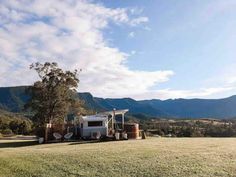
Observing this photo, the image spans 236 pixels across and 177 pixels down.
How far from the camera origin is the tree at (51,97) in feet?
192

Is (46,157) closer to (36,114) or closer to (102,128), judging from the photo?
(102,128)

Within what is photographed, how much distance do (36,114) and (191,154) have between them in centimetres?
3901

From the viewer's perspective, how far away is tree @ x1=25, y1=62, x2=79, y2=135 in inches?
2307

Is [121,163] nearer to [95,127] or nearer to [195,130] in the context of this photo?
[95,127]

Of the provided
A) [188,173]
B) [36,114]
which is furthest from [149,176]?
[36,114]

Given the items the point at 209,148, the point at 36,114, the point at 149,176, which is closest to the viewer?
the point at 149,176

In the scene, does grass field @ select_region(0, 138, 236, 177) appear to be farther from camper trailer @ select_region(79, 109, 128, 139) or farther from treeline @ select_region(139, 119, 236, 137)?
treeline @ select_region(139, 119, 236, 137)

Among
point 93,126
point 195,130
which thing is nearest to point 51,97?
point 93,126

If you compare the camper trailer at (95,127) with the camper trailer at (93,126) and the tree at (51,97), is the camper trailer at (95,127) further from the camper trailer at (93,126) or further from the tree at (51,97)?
the tree at (51,97)

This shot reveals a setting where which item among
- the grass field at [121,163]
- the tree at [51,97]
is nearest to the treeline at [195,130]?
the tree at [51,97]

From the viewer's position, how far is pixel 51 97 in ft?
194

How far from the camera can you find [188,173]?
19109mm

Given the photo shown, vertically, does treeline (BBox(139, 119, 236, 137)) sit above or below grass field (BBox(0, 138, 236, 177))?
above

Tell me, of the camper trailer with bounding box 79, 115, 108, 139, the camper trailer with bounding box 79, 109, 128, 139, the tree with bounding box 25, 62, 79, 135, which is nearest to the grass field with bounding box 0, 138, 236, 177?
the camper trailer with bounding box 79, 109, 128, 139
